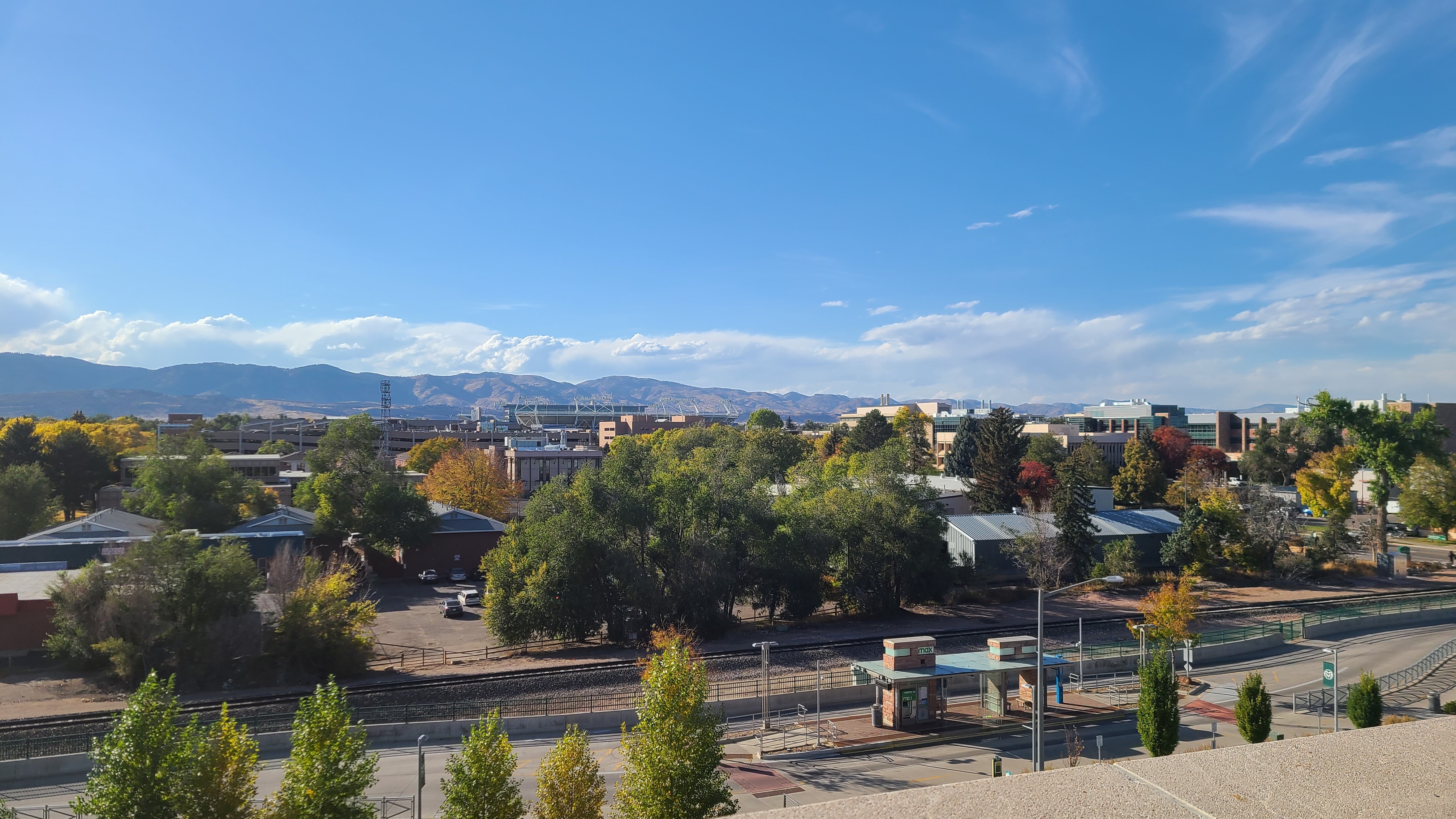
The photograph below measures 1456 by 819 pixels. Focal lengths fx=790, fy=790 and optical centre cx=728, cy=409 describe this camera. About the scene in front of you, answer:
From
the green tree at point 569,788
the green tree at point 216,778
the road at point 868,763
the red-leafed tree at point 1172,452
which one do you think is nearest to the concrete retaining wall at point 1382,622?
the road at point 868,763

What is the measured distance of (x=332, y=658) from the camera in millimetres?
34594

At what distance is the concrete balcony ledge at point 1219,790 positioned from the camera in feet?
22.3

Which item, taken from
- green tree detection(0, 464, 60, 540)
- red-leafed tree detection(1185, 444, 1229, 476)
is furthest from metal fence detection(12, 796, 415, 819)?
red-leafed tree detection(1185, 444, 1229, 476)

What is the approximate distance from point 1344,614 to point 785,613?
107 feet

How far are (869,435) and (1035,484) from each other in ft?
102

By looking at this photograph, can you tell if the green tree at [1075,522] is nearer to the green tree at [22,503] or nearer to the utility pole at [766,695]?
the utility pole at [766,695]

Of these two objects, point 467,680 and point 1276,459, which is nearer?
point 467,680

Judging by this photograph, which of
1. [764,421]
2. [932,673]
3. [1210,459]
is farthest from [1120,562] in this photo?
→ [764,421]

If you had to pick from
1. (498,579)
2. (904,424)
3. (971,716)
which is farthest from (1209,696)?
(904,424)

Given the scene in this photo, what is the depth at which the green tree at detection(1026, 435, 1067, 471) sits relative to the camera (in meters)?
86.9

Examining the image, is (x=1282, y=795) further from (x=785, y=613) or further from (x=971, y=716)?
(x=785, y=613)

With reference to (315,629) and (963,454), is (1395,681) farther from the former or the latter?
(963,454)

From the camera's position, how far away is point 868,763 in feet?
83.2

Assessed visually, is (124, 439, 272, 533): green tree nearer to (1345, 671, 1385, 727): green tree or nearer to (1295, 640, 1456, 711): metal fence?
(1345, 671, 1385, 727): green tree
